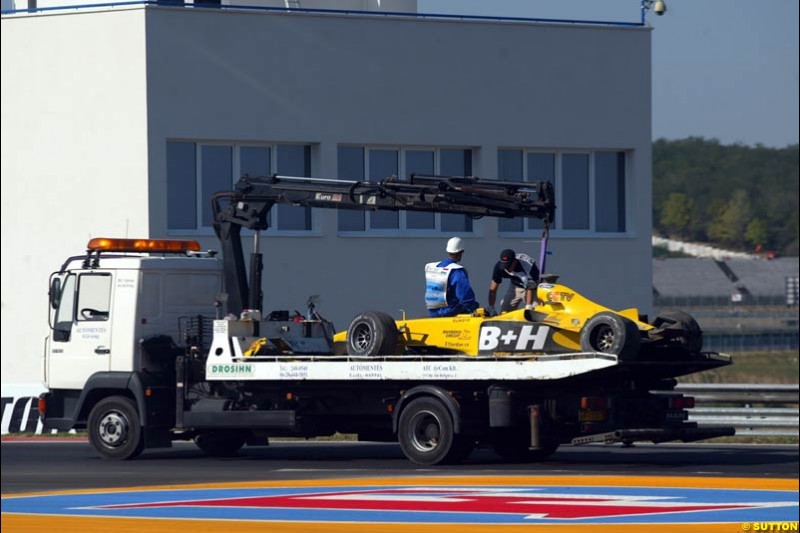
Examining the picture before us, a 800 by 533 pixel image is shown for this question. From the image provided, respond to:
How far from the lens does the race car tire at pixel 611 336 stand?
1617cm

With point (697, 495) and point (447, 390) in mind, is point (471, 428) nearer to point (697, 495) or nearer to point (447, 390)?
point (447, 390)

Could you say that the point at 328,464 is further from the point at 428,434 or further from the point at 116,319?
the point at 116,319

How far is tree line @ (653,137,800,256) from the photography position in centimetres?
4256

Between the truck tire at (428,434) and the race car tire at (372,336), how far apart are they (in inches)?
28.5

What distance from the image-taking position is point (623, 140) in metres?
30.1

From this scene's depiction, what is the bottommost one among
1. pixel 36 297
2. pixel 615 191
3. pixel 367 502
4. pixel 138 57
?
pixel 367 502

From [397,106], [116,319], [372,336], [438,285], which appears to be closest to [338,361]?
[372,336]

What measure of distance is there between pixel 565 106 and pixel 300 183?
10409mm

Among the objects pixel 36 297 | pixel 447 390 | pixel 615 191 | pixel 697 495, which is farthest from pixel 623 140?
pixel 697 495

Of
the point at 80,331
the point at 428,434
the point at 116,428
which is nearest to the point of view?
the point at 428,434

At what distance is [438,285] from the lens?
18359mm

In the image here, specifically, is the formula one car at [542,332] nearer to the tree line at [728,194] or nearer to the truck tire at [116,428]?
the truck tire at [116,428]

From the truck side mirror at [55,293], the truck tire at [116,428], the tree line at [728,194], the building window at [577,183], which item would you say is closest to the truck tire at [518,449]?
the truck tire at [116,428]

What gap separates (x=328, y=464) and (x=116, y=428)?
9.10 ft
